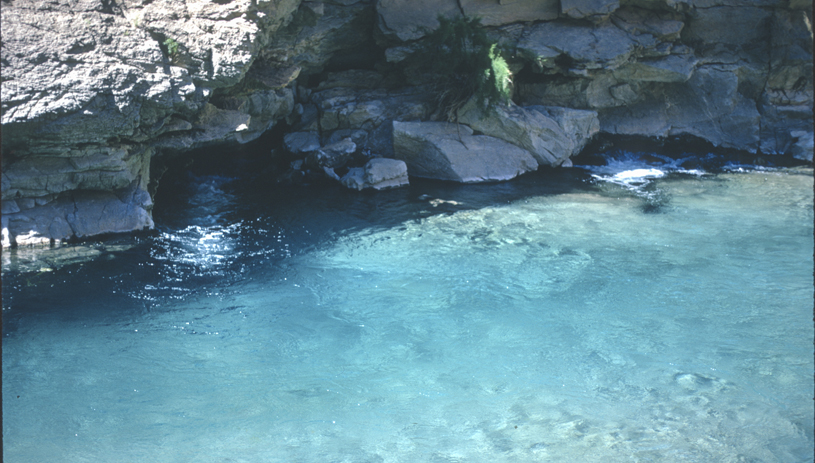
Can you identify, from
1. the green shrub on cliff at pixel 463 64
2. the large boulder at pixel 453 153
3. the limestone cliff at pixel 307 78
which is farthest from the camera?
the large boulder at pixel 453 153

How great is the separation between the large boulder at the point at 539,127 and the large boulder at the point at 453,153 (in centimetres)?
25

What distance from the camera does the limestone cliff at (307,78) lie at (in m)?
8.10

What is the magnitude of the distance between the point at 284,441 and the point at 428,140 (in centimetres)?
931

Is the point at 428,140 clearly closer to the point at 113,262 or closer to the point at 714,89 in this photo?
the point at 113,262

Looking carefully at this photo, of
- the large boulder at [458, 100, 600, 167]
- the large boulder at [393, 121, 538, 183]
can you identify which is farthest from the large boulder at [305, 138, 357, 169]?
the large boulder at [458, 100, 600, 167]

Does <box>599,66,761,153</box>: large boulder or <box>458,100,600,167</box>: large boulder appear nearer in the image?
<box>458,100,600,167</box>: large boulder

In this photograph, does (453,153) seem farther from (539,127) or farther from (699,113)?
(699,113)

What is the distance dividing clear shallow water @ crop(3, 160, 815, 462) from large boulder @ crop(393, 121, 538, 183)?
10.1 ft

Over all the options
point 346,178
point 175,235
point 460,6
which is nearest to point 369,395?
point 175,235

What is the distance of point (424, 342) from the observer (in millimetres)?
6480

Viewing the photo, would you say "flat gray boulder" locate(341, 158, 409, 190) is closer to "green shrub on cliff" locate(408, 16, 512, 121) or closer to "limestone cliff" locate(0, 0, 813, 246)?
"limestone cliff" locate(0, 0, 813, 246)

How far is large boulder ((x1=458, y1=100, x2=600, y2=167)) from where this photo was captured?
13758 millimetres

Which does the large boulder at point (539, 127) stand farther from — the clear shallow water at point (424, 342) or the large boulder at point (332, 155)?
the clear shallow water at point (424, 342)

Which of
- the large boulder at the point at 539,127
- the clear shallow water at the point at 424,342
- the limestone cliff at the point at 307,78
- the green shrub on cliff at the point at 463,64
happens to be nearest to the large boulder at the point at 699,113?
the limestone cliff at the point at 307,78
